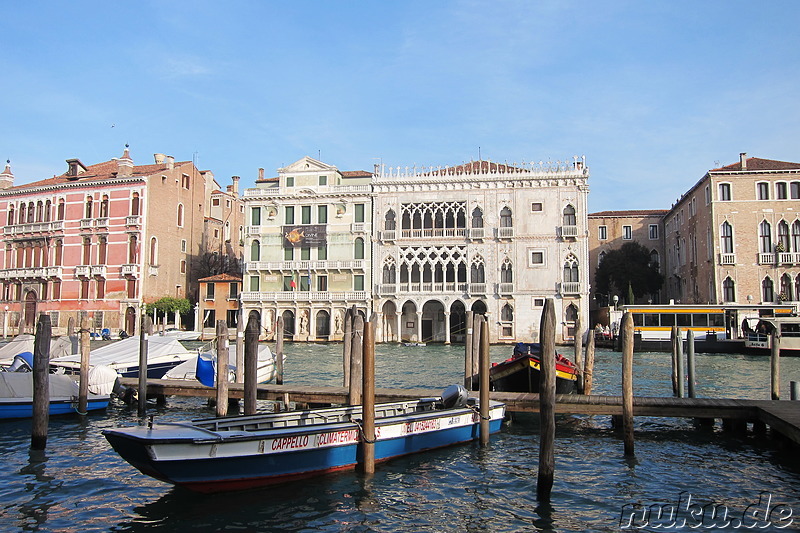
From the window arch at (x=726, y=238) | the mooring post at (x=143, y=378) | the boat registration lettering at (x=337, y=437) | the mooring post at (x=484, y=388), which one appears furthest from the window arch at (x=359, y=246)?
the boat registration lettering at (x=337, y=437)

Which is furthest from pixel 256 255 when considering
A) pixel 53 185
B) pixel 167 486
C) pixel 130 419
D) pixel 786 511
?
pixel 786 511

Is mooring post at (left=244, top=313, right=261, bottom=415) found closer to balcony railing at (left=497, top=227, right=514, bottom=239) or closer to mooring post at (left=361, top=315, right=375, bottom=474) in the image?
mooring post at (left=361, top=315, right=375, bottom=474)

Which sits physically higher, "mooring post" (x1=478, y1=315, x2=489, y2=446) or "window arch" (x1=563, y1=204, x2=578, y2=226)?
"window arch" (x1=563, y1=204, x2=578, y2=226)

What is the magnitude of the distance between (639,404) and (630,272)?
3054 centimetres

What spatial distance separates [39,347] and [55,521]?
12.7 ft

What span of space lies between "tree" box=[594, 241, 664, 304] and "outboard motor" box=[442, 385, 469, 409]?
101 ft

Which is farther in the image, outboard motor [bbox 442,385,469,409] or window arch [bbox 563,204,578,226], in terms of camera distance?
window arch [bbox 563,204,578,226]

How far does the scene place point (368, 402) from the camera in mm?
8188

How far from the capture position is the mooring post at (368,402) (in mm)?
8117

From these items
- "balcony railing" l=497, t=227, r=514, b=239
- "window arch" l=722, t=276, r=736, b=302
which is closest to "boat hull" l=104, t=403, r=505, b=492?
"balcony railing" l=497, t=227, r=514, b=239

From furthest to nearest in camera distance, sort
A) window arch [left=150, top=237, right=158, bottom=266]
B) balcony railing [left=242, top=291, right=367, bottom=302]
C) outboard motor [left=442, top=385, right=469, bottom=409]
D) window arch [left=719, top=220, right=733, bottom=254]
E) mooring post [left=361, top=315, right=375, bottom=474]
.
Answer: window arch [left=150, top=237, right=158, bottom=266] < balcony railing [left=242, top=291, right=367, bottom=302] < window arch [left=719, top=220, right=733, bottom=254] < outboard motor [left=442, top=385, right=469, bottom=409] < mooring post [left=361, top=315, right=375, bottom=474]

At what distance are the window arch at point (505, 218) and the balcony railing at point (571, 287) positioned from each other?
4.23m

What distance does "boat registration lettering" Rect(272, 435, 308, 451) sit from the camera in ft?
25.7

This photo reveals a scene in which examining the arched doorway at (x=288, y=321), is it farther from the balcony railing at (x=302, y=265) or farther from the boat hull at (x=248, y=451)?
the boat hull at (x=248, y=451)
